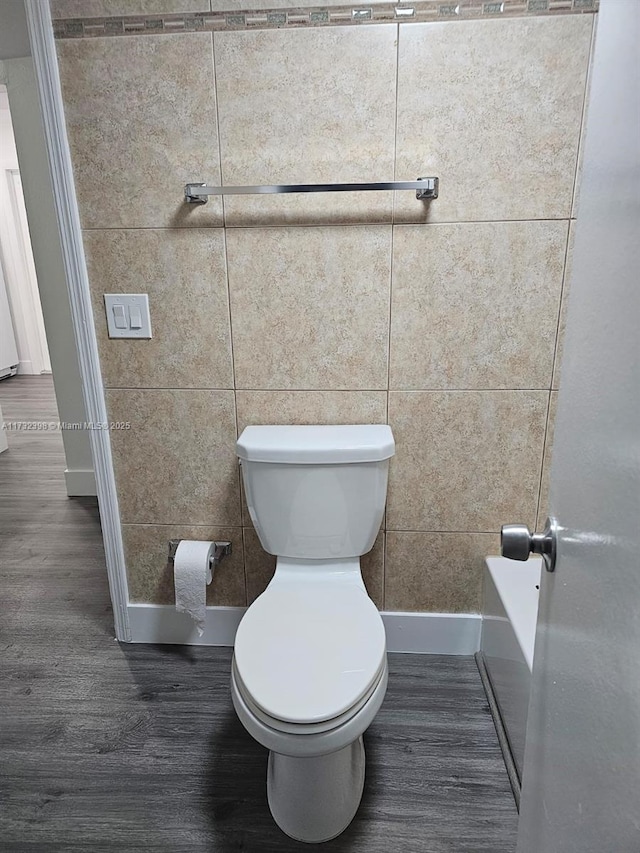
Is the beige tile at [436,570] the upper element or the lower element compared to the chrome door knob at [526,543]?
lower

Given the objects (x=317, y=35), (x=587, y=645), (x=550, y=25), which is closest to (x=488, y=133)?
(x=550, y=25)

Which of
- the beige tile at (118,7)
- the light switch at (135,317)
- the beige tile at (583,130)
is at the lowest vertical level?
the light switch at (135,317)

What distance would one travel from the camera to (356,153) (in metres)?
1.43

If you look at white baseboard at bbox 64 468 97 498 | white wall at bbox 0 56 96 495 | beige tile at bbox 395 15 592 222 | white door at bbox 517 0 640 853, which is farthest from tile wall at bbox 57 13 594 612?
white baseboard at bbox 64 468 97 498

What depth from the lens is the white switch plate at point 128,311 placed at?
5.15 ft

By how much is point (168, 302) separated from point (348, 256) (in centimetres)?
52

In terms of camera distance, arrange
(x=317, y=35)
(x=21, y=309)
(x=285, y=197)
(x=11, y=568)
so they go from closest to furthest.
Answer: (x=317, y=35), (x=285, y=197), (x=11, y=568), (x=21, y=309)

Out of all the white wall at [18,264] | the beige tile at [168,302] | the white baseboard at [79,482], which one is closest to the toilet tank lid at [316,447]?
the beige tile at [168,302]

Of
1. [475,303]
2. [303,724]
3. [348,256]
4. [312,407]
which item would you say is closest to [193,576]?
[312,407]

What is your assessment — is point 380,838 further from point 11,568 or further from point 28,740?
point 11,568

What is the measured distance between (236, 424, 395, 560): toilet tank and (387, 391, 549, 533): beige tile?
0.43 feet

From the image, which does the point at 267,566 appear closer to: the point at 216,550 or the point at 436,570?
the point at 216,550

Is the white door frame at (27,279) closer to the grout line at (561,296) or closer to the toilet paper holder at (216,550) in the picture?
the toilet paper holder at (216,550)

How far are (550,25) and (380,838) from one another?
6.27ft
